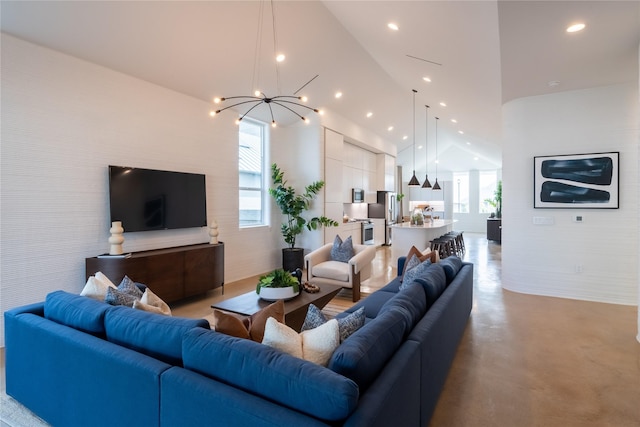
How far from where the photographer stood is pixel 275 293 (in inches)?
138

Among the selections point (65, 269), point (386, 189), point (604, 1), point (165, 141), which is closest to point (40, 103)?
point (165, 141)

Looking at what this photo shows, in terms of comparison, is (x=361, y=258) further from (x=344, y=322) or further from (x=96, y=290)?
(x=96, y=290)

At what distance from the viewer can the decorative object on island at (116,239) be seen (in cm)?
404

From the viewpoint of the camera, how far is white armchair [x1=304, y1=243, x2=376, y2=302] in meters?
4.77

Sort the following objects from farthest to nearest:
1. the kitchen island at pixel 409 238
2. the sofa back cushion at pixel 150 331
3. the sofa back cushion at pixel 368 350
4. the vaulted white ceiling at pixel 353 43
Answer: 1. the kitchen island at pixel 409 238
2. the vaulted white ceiling at pixel 353 43
3. the sofa back cushion at pixel 150 331
4. the sofa back cushion at pixel 368 350

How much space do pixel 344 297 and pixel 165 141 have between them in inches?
139

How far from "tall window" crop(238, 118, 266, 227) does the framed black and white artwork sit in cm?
488

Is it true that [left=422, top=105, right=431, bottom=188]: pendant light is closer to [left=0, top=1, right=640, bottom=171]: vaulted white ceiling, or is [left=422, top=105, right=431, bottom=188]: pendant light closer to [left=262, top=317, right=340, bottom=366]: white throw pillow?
[left=0, top=1, right=640, bottom=171]: vaulted white ceiling

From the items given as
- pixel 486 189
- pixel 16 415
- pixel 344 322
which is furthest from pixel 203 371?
pixel 486 189

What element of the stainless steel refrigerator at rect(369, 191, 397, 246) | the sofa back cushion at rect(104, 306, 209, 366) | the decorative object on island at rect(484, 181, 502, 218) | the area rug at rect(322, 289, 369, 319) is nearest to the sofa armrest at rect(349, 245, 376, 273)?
the area rug at rect(322, 289, 369, 319)

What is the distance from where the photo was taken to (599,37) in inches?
124

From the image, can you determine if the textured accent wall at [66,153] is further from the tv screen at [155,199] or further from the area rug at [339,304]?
the area rug at [339,304]

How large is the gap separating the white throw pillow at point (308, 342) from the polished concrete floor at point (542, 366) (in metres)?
1.23

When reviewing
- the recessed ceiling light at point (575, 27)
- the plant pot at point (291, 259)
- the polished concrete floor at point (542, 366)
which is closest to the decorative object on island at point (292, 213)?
the plant pot at point (291, 259)
